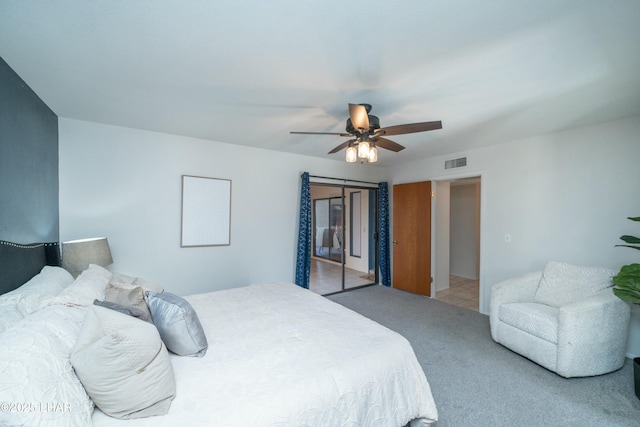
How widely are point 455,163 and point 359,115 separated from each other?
2.96m

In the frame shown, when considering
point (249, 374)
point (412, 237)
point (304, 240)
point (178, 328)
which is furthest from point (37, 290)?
point (412, 237)

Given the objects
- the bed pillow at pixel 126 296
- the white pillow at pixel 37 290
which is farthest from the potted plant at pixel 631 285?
the white pillow at pixel 37 290

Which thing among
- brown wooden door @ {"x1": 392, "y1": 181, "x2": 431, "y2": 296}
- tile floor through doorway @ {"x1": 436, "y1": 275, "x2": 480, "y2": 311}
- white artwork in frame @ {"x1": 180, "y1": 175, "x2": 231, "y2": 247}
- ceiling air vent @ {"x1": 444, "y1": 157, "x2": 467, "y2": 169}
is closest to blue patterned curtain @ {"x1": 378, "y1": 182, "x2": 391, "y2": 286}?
brown wooden door @ {"x1": 392, "y1": 181, "x2": 431, "y2": 296}

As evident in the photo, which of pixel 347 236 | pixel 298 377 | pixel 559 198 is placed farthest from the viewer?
pixel 347 236

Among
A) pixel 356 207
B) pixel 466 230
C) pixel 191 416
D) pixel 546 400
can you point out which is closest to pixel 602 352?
pixel 546 400

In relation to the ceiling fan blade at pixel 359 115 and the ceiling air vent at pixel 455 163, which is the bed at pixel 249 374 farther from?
the ceiling air vent at pixel 455 163

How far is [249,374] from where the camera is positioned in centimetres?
133

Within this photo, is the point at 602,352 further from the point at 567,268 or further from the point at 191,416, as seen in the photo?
the point at 191,416

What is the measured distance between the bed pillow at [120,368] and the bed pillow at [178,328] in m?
0.33

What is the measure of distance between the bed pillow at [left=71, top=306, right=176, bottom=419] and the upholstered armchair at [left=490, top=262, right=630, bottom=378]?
3.13 meters

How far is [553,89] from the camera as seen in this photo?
2.10 metres

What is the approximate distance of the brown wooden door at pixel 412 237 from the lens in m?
4.61

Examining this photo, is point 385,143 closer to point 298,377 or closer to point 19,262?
point 298,377

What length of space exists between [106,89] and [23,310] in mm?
1808
